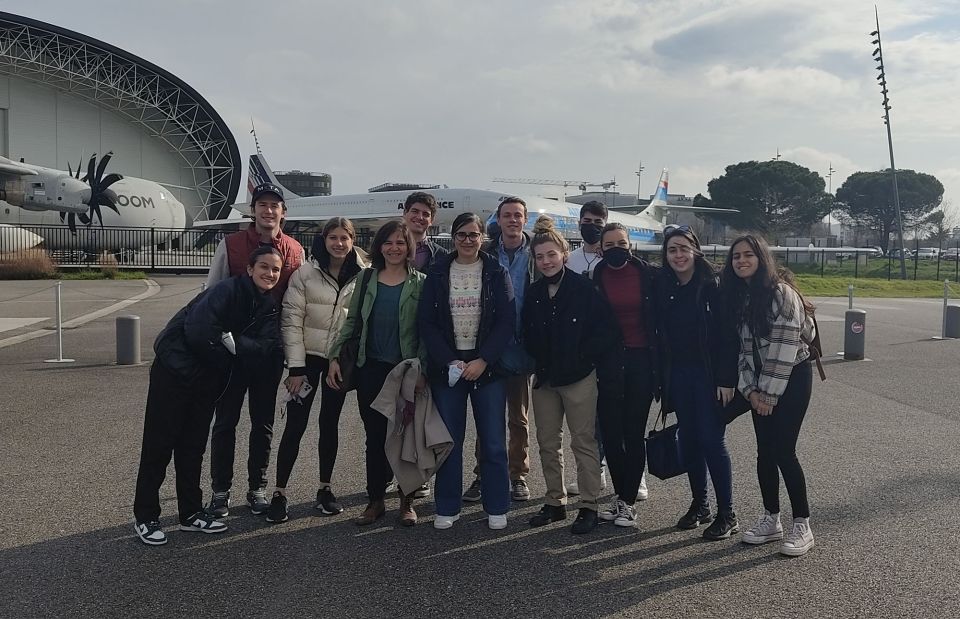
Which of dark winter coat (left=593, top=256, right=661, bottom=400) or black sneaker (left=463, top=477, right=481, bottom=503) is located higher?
dark winter coat (left=593, top=256, right=661, bottom=400)

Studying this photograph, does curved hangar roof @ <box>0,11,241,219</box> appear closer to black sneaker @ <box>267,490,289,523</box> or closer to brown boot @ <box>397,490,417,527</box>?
black sneaker @ <box>267,490,289,523</box>

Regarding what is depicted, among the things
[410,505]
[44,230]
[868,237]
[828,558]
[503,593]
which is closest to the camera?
[503,593]

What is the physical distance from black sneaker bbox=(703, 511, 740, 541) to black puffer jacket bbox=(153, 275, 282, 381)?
9.06 ft

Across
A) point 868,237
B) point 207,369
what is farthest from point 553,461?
point 868,237

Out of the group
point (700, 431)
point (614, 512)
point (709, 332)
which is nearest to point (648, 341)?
point (709, 332)

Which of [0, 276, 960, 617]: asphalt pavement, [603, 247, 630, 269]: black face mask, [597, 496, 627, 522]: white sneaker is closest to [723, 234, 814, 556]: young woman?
[0, 276, 960, 617]: asphalt pavement

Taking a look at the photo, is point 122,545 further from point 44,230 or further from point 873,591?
point 44,230

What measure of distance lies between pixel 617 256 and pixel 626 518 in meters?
1.58

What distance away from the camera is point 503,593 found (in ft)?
11.1

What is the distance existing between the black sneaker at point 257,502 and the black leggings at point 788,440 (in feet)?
9.75

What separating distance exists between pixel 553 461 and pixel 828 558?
5.13 feet

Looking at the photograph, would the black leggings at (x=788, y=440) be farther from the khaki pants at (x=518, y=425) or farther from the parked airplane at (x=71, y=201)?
the parked airplane at (x=71, y=201)

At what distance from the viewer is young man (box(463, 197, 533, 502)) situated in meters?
4.86

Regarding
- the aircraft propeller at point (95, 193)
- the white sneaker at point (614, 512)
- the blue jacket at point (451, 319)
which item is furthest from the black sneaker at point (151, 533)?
the aircraft propeller at point (95, 193)
